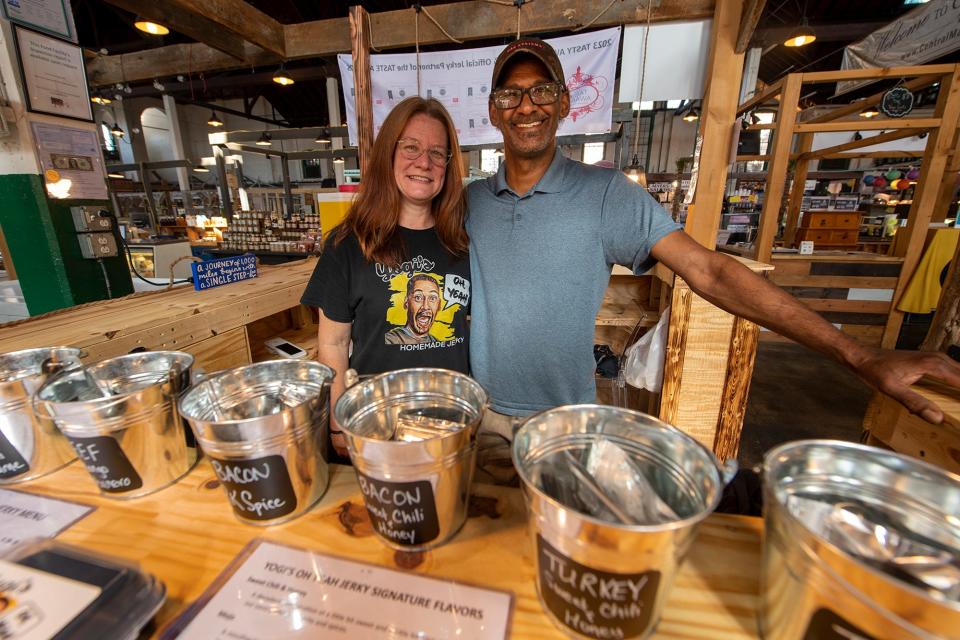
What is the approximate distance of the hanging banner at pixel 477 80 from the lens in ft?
7.64

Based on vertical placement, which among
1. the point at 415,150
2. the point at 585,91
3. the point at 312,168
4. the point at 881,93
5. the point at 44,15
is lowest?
the point at 415,150

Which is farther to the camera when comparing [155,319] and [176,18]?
[176,18]

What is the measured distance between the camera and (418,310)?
1.43m

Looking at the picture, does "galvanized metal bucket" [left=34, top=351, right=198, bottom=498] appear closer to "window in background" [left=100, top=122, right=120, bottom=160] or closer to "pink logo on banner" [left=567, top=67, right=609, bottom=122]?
"pink logo on banner" [left=567, top=67, right=609, bottom=122]

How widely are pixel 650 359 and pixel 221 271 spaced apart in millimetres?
2347

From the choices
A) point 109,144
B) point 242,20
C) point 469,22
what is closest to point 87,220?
point 242,20

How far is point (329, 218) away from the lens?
8.75ft

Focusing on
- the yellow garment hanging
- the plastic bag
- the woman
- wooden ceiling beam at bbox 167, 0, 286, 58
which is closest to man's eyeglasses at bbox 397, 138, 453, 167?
the woman

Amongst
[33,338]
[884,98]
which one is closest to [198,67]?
[33,338]

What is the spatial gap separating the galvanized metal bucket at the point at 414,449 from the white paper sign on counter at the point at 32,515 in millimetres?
496

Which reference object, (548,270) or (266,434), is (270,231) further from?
(266,434)

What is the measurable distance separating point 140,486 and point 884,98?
6412mm

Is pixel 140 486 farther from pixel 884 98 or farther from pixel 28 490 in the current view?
pixel 884 98

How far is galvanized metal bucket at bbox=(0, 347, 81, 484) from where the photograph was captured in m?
0.74
